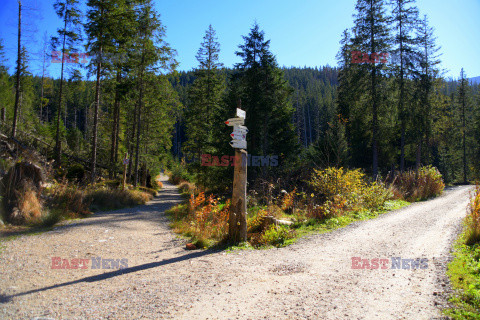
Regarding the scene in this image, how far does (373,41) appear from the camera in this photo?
756 inches

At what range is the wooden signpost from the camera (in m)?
6.89

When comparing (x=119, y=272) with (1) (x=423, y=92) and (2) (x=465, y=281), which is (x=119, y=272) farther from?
(1) (x=423, y=92)

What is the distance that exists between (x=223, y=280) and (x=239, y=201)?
2.47m

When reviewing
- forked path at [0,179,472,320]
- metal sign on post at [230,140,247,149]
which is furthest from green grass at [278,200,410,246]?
metal sign on post at [230,140,247,149]

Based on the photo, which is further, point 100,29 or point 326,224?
point 100,29

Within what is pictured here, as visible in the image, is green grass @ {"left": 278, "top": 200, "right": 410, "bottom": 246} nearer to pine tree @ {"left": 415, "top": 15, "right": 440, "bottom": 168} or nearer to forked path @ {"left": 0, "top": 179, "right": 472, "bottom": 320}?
forked path @ {"left": 0, "top": 179, "right": 472, "bottom": 320}

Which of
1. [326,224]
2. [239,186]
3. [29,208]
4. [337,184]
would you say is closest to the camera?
[239,186]

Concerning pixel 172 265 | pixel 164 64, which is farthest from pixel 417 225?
pixel 164 64

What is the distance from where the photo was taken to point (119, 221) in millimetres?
10203

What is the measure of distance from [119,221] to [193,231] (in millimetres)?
3592

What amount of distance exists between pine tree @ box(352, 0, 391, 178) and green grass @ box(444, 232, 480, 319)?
47.2 feet

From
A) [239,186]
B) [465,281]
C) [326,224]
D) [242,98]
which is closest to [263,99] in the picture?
[242,98]

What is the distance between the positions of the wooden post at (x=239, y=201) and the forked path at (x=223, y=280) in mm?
707

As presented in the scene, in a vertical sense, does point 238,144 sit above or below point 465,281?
above
